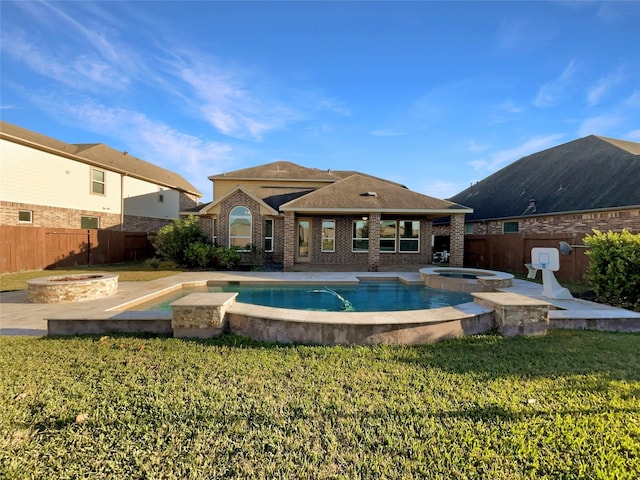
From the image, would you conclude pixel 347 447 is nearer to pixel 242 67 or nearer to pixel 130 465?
pixel 130 465

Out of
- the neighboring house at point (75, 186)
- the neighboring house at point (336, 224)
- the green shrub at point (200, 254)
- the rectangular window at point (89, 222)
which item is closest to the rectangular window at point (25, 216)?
the neighboring house at point (75, 186)

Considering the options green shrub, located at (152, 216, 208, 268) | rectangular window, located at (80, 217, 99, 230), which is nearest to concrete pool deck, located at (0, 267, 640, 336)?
green shrub, located at (152, 216, 208, 268)

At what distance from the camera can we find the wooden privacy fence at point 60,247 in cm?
1385

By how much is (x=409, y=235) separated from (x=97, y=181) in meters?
19.5

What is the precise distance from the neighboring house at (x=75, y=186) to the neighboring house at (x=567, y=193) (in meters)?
23.4

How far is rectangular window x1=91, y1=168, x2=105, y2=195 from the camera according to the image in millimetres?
18328

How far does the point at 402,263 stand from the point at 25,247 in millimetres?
19336

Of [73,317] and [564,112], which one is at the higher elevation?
[564,112]

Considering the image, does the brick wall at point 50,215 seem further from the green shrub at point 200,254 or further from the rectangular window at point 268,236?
the rectangular window at point 268,236

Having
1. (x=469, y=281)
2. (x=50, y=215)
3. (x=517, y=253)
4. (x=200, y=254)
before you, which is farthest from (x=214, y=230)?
(x=517, y=253)

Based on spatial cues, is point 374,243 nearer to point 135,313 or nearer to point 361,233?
→ point 361,233

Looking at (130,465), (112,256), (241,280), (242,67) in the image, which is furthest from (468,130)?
(112,256)

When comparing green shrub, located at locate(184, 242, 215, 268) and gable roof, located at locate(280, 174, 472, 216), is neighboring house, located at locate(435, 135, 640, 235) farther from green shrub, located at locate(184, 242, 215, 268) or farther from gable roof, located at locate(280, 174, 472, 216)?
green shrub, located at locate(184, 242, 215, 268)

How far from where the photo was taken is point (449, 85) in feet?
44.9
